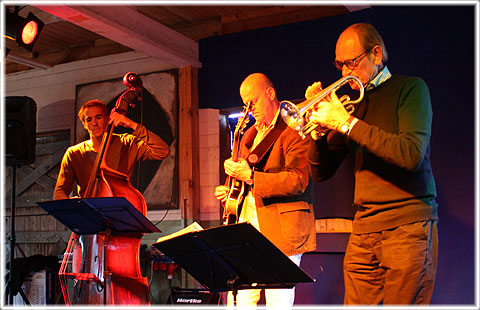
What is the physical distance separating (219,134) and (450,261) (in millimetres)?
2723

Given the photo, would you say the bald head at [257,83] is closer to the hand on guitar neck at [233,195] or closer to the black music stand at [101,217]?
the hand on guitar neck at [233,195]

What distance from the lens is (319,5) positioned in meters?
5.80

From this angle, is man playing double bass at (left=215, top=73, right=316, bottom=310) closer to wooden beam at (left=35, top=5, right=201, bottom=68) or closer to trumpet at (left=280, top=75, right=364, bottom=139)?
trumpet at (left=280, top=75, right=364, bottom=139)

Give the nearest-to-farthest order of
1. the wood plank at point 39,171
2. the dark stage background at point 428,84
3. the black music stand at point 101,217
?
→ 1. the black music stand at point 101,217
2. the dark stage background at point 428,84
3. the wood plank at point 39,171

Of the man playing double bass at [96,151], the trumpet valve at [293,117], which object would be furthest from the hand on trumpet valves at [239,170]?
the man playing double bass at [96,151]

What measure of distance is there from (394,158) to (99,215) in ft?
7.08

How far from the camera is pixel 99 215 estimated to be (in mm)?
3627

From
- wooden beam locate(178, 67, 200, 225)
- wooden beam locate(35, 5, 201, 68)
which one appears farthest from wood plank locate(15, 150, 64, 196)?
wooden beam locate(35, 5, 201, 68)

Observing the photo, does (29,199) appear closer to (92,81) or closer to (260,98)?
(92,81)

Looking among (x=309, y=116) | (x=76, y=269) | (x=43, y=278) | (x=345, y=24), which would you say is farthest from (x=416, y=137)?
(x=43, y=278)

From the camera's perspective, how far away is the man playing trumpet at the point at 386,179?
6.87 feet

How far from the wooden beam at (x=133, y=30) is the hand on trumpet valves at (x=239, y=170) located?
224 centimetres

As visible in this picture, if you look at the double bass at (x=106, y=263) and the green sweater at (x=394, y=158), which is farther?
the double bass at (x=106, y=263)

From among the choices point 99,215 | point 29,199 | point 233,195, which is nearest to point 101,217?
point 99,215
